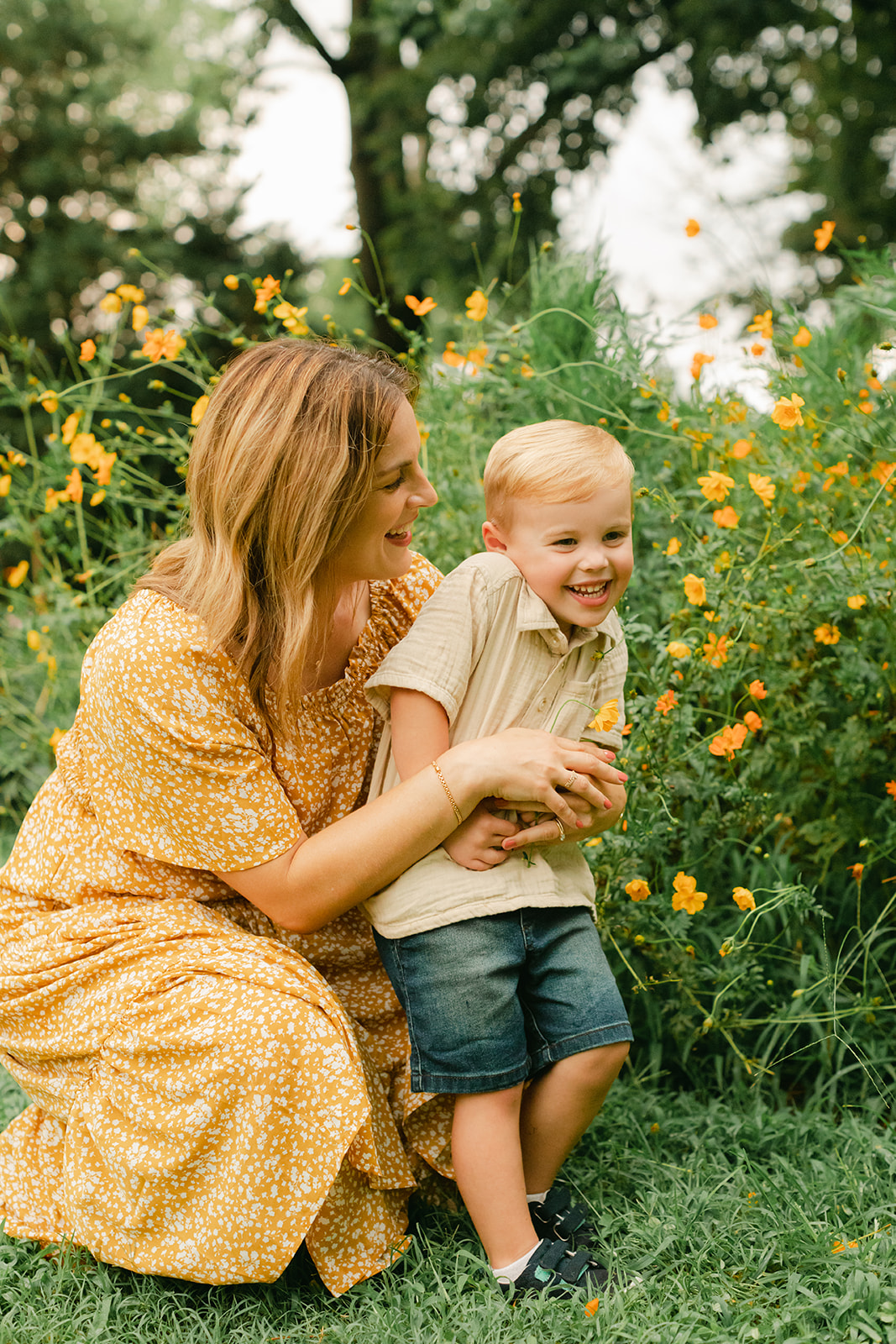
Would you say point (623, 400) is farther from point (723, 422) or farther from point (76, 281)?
point (76, 281)

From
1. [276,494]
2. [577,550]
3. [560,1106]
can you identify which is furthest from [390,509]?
[560,1106]

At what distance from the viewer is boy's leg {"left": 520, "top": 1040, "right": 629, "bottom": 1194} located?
64.6 inches

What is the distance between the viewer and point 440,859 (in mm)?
1633

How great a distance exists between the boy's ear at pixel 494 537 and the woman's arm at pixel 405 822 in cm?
29

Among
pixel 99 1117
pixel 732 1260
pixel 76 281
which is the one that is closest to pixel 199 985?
pixel 99 1117

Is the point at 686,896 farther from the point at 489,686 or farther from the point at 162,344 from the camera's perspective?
the point at 162,344

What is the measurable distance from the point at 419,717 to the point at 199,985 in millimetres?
477

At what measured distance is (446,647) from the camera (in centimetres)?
158

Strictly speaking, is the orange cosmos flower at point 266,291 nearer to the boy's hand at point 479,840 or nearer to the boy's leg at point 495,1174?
the boy's hand at point 479,840

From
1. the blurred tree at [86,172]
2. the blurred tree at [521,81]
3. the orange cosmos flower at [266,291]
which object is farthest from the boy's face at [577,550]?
the blurred tree at [86,172]

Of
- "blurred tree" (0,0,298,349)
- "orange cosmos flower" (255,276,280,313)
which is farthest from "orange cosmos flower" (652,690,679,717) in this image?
"blurred tree" (0,0,298,349)

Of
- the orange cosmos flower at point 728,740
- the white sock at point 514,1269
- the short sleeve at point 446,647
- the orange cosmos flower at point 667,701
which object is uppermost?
the short sleeve at point 446,647

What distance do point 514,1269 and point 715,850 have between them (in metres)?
0.97

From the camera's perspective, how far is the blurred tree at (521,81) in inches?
275
